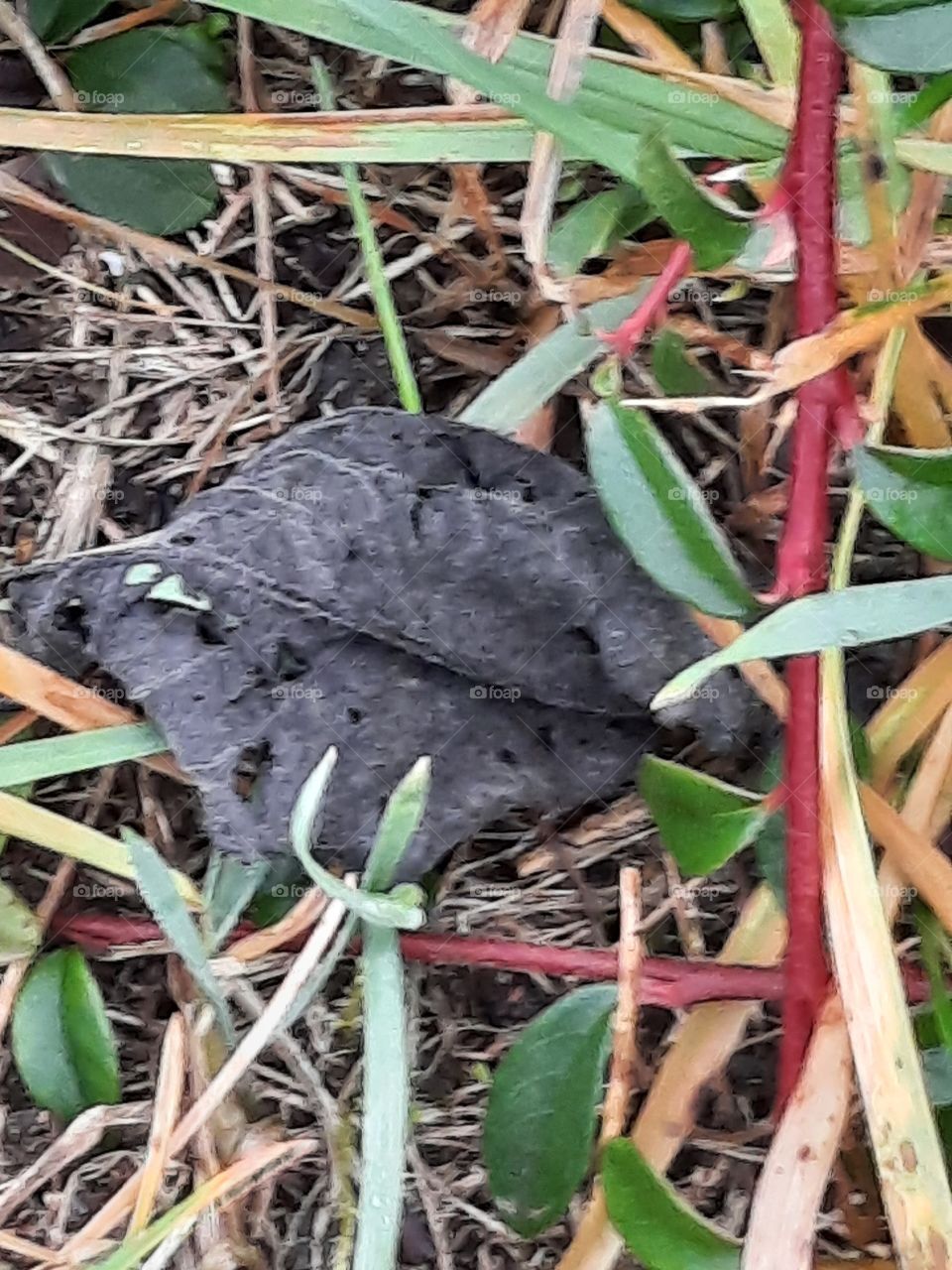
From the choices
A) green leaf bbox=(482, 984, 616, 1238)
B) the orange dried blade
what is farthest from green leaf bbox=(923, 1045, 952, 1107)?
the orange dried blade

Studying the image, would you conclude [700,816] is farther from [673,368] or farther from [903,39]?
[903,39]

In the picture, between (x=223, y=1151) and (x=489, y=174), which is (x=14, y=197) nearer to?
(x=489, y=174)

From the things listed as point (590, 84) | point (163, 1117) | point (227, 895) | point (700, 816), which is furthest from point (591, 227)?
point (163, 1117)

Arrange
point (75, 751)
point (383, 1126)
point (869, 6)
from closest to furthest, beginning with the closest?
point (869, 6), point (383, 1126), point (75, 751)

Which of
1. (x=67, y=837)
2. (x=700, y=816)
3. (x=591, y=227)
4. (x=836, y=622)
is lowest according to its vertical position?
(x=67, y=837)

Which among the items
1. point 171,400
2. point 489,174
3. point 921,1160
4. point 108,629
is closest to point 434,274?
point 489,174

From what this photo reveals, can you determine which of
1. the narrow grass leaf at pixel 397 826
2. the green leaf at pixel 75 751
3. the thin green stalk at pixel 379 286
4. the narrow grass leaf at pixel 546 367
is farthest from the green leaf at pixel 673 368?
the green leaf at pixel 75 751
